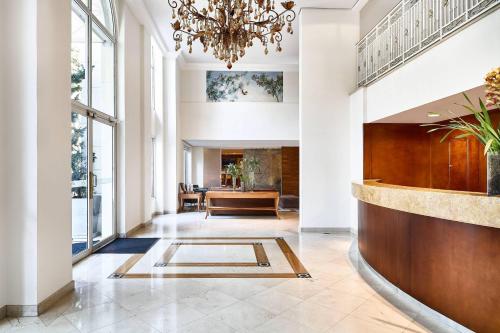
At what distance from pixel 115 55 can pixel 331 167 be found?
513 centimetres

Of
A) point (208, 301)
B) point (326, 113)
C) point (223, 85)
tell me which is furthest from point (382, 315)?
point (223, 85)

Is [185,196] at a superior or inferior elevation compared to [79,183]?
inferior

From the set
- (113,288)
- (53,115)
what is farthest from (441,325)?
(53,115)

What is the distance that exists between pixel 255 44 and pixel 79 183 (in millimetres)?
6530

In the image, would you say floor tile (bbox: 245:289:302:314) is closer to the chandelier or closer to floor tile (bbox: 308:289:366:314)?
floor tile (bbox: 308:289:366:314)

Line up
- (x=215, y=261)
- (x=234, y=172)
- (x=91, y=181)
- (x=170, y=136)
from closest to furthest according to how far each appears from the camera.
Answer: (x=215, y=261) → (x=91, y=181) → (x=234, y=172) → (x=170, y=136)

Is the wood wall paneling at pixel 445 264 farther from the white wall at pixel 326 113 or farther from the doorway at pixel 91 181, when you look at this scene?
the doorway at pixel 91 181

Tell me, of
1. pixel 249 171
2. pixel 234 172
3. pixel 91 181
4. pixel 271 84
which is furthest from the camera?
pixel 271 84

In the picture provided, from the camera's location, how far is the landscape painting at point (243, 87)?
10.9m

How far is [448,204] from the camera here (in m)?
2.56

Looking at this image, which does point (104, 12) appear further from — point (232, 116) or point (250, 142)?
point (250, 142)

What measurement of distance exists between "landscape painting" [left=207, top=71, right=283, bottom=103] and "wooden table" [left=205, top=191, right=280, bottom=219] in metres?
3.67

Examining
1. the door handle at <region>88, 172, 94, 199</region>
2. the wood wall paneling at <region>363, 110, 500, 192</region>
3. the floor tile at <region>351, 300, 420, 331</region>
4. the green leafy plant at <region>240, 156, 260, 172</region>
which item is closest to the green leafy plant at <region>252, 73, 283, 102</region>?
the green leafy plant at <region>240, 156, 260, 172</region>

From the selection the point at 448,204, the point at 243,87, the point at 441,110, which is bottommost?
the point at 448,204
